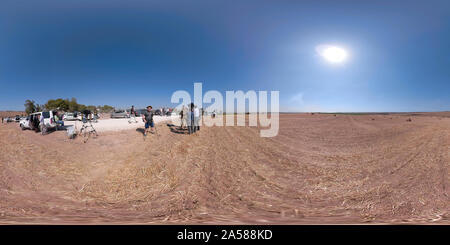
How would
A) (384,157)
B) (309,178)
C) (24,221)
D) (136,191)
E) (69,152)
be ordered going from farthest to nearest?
(384,157)
(69,152)
(309,178)
(136,191)
(24,221)

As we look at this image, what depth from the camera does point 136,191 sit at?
11.9 ft

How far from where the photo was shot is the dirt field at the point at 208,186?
2.89 meters

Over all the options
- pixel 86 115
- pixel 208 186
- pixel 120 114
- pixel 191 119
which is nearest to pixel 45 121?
pixel 86 115

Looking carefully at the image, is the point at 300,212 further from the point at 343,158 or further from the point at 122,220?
the point at 343,158

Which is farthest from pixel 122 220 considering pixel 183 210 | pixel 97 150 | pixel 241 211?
pixel 97 150

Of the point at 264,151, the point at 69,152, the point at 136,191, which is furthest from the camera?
the point at 264,151

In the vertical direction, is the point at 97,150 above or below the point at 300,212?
above

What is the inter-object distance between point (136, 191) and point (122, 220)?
1003 millimetres

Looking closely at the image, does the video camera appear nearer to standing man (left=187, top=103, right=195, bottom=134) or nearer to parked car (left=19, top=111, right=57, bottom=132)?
parked car (left=19, top=111, right=57, bottom=132)

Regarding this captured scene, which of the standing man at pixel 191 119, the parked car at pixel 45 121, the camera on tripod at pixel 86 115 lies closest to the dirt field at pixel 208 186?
the camera on tripod at pixel 86 115

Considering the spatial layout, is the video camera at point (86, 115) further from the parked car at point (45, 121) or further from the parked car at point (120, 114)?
the parked car at point (120, 114)

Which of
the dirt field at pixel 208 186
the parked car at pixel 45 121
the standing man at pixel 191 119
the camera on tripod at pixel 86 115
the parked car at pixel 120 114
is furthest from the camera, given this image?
the parked car at pixel 120 114

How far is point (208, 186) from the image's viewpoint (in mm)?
3863

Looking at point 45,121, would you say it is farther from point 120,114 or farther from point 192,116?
point 120,114
